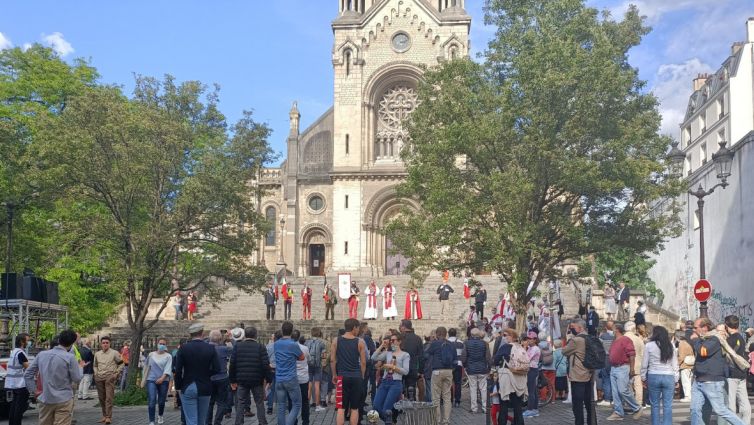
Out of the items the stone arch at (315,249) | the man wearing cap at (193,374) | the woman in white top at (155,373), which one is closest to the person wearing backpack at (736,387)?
the man wearing cap at (193,374)

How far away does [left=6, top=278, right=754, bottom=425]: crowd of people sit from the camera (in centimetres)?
1155

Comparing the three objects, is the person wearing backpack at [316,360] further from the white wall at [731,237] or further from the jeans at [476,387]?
the white wall at [731,237]

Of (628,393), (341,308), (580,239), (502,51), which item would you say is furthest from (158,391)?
(341,308)

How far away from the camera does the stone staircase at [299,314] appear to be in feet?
106

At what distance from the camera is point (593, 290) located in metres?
35.9

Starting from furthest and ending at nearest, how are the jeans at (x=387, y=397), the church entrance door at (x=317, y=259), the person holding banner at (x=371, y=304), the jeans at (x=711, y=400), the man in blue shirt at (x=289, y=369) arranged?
the church entrance door at (x=317, y=259)
the person holding banner at (x=371, y=304)
the jeans at (x=387, y=397)
the man in blue shirt at (x=289, y=369)
the jeans at (x=711, y=400)

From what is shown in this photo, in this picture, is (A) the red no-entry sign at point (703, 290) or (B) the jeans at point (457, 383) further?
(B) the jeans at point (457, 383)

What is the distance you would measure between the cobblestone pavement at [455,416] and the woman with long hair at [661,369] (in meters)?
2.79

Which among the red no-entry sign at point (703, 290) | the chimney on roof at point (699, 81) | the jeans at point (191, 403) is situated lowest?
the jeans at point (191, 403)

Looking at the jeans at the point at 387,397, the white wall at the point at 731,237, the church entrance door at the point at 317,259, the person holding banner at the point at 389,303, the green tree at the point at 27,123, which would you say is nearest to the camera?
the jeans at the point at 387,397

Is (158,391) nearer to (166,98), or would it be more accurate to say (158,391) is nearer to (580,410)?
(580,410)

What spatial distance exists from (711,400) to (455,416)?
20.5ft

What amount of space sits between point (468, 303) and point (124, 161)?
19.8m

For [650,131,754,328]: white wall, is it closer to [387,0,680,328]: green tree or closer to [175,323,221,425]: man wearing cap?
[387,0,680,328]: green tree
